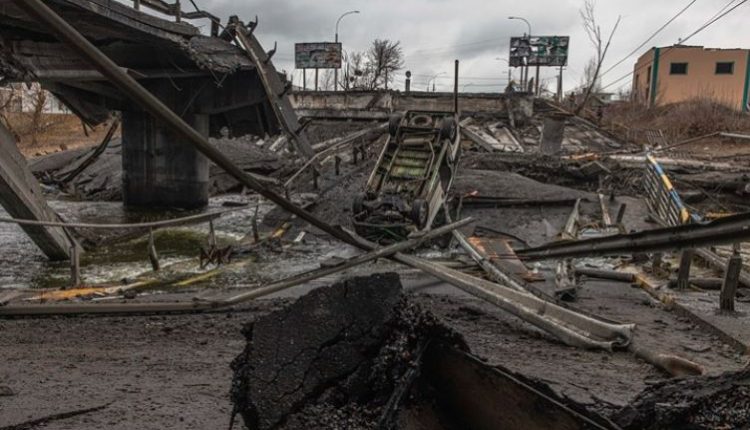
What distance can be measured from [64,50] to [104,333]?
11490 mm

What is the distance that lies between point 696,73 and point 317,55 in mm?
33662

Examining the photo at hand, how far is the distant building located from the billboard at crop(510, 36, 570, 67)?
8936mm

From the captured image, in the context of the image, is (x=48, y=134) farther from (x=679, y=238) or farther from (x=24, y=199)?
(x=679, y=238)

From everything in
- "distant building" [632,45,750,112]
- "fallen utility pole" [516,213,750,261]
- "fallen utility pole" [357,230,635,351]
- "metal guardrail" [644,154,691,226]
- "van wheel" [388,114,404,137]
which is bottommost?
"fallen utility pole" [357,230,635,351]

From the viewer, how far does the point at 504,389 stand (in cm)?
281

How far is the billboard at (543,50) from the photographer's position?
57.9 meters

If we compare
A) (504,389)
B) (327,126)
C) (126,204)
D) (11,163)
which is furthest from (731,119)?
(504,389)

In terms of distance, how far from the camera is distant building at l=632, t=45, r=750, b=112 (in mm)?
50438

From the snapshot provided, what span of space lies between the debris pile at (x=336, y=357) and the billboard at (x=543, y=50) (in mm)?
57721

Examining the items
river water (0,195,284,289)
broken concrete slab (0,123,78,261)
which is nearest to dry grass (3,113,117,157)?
river water (0,195,284,289)

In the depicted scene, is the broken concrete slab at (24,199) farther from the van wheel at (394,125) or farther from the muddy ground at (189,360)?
the van wheel at (394,125)

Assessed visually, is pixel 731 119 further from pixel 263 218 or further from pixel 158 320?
pixel 158 320

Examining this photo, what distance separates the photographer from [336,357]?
3.10 meters

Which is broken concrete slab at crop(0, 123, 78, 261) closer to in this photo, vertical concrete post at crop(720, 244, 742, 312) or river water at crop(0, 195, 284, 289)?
river water at crop(0, 195, 284, 289)
